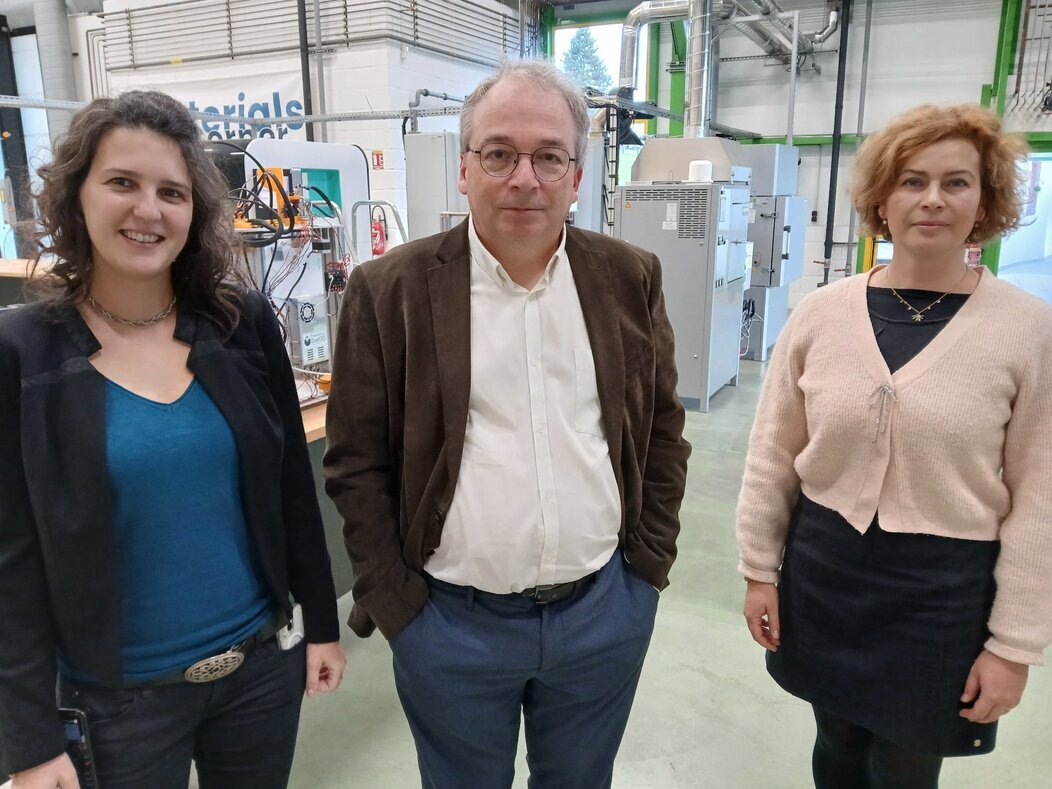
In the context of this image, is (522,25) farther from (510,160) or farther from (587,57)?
(510,160)

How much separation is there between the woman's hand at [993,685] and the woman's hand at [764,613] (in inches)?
12.8

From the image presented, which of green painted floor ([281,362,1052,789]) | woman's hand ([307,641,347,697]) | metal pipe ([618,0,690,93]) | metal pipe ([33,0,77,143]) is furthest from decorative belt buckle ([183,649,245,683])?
metal pipe ([33,0,77,143])

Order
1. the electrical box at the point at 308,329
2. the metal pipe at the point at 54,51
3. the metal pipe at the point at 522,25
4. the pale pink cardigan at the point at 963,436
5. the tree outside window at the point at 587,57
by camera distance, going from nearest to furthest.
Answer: the pale pink cardigan at the point at 963,436 < the electrical box at the point at 308,329 < the metal pipe at the point at 54,51 < the metal pipe at the point at 522,25 < the tree outside window at the point at 587,57

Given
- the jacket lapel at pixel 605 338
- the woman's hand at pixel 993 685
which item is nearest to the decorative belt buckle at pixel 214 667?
the jacket lapel at pixel 605 338

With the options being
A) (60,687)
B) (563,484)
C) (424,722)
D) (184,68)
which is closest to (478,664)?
(424,722)

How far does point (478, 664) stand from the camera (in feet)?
3.78

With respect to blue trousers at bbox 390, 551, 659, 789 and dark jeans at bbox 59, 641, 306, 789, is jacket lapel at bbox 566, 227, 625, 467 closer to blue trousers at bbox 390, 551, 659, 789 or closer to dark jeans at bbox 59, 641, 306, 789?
blue trousers at bbox 390, 551, 659, 789

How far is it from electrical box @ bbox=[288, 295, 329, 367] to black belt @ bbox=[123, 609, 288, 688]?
1.51m

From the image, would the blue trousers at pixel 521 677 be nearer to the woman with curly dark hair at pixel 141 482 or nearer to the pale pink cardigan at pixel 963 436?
the woman with curly dark hair at pixel 141 482

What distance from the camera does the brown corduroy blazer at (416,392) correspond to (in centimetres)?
114

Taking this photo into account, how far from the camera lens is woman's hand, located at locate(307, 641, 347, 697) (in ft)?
4.09

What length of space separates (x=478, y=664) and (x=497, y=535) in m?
0.20

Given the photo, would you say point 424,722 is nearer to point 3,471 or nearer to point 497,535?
point 497,535

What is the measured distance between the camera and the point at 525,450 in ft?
3.75
